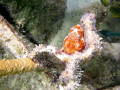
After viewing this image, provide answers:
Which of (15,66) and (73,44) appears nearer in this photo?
(15,66)

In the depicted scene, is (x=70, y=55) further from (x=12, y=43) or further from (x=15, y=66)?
(x=12, y=43)

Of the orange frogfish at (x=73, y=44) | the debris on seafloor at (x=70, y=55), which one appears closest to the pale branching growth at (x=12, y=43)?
the debris on seafloor at (x=70, y=55)

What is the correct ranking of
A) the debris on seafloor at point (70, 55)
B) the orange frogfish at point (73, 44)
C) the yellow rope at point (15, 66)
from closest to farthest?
the yellow rope at point (15, 66) → the debris on seafloor at point (70, 55) → the orange frogfish at point (73, 44)

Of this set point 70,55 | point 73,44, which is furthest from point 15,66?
point 73,44

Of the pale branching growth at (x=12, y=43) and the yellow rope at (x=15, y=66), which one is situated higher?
the pale branching growth at (x=12, y=43)

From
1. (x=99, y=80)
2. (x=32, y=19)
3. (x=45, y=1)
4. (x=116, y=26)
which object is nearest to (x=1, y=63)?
(x=32, y=19)

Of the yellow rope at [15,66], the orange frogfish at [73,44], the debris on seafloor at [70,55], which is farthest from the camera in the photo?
the orange frogfish at [73,44]

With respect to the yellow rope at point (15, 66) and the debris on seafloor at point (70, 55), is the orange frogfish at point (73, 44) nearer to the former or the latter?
the debris on seafloor at point (70, 55)

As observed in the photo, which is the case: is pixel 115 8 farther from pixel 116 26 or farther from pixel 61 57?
pixel 61 57
